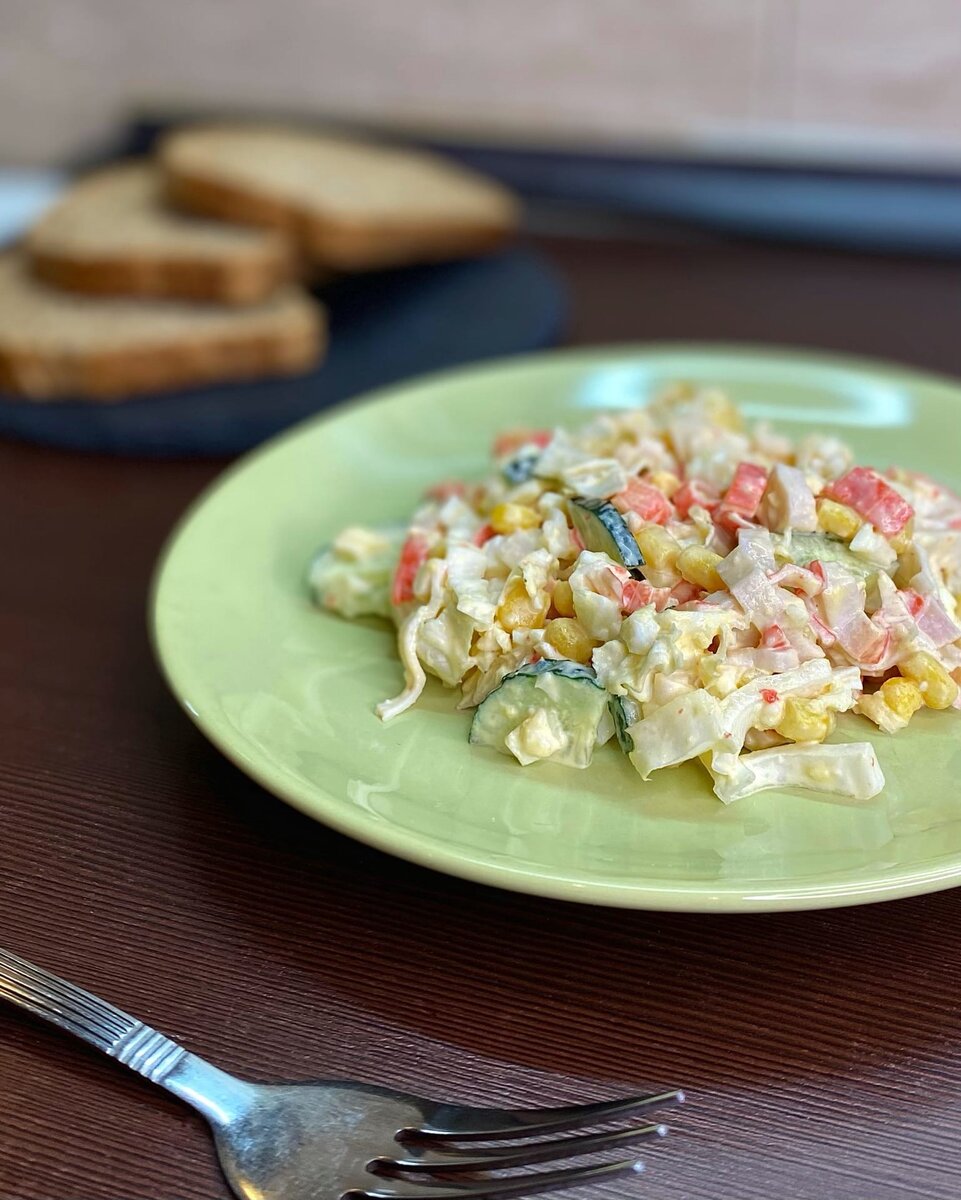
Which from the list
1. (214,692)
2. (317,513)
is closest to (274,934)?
(214,692)

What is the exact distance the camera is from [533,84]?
14.2ft

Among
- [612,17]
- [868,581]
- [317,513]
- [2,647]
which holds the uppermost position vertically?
[612,17]

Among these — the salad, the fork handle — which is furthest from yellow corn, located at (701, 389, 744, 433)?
the fork handle

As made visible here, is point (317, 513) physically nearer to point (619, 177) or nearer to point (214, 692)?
point (214, 692)

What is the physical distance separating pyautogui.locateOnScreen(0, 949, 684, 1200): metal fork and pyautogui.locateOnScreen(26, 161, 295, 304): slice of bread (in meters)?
2.29

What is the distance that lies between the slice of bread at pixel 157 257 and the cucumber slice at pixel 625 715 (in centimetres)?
203

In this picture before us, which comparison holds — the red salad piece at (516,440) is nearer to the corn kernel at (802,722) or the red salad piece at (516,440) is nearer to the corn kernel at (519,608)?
the corn kernel at (519,608)

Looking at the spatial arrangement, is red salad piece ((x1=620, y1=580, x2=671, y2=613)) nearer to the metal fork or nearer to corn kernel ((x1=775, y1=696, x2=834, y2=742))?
corn kernel ((x1=775, y1=696, x2=834, y2=742))

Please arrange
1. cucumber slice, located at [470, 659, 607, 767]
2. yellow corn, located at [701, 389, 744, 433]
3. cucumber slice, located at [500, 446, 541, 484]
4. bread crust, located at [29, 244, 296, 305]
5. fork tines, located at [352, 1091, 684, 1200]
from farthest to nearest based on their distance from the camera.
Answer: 1. bread crust, located at [29, 244, 296, 305]
2. yellow corn, located at [701, 389, 744, 433]
3. cucumber slice, located at [500, 446, 541, 484]
4. cucumber slice, located at [470, 659, 607, 767]
5. fork tines, located at [352, 1091, 684, 1200]

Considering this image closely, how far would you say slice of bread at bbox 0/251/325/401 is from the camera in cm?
277

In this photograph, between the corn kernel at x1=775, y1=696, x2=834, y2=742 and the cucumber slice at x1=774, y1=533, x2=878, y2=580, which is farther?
the cucumber slice at x1=774, y1=533, x2=878, y2=580

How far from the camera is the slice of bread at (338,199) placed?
133 inches

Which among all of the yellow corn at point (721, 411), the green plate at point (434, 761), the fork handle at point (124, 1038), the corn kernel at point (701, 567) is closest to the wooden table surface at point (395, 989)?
the fork handle at point (124, 1038)

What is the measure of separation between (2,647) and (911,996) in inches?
55.5
